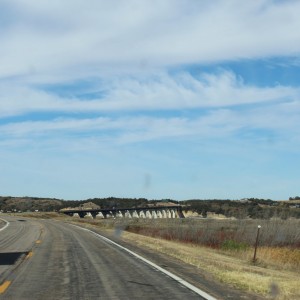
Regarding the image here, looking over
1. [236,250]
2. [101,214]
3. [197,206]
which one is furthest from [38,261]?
[197,206]

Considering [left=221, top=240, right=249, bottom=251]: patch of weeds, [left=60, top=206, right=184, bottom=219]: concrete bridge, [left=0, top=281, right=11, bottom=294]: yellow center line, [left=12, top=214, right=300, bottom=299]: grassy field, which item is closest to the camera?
[left=0, top=281, right=11, bottom=294]: yellow center line

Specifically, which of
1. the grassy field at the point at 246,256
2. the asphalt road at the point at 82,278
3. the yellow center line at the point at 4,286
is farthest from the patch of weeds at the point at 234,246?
the yellow center line at the point at 4,286

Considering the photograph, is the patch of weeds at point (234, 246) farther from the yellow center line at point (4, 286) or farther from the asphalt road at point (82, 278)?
the yellow center line at point (4, 286)

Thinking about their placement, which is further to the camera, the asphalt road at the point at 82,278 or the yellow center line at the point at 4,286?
the yellow center line at the point at 4,286

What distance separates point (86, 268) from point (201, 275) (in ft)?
10.8

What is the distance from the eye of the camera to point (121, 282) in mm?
12180

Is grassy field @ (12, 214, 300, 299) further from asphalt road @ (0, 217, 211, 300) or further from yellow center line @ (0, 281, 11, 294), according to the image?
yellow center line @ (0, 281, 11, 294)

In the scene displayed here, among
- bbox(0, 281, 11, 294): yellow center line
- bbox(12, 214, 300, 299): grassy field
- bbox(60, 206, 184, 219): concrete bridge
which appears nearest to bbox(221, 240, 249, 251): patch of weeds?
bbox(12, 214, 300, 299): grassy field

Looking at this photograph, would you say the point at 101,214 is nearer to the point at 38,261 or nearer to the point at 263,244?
the point at 263,244

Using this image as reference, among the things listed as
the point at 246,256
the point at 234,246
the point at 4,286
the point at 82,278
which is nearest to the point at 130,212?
the point at 234,246

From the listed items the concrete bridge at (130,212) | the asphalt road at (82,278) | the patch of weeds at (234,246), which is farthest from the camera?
the concrete bridge at (130,212)

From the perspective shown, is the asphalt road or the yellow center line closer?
the asphalt road

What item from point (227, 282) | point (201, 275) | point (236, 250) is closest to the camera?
point (227, 282)

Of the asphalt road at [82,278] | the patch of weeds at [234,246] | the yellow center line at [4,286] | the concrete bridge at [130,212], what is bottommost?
the yellow center line at [4,286]
